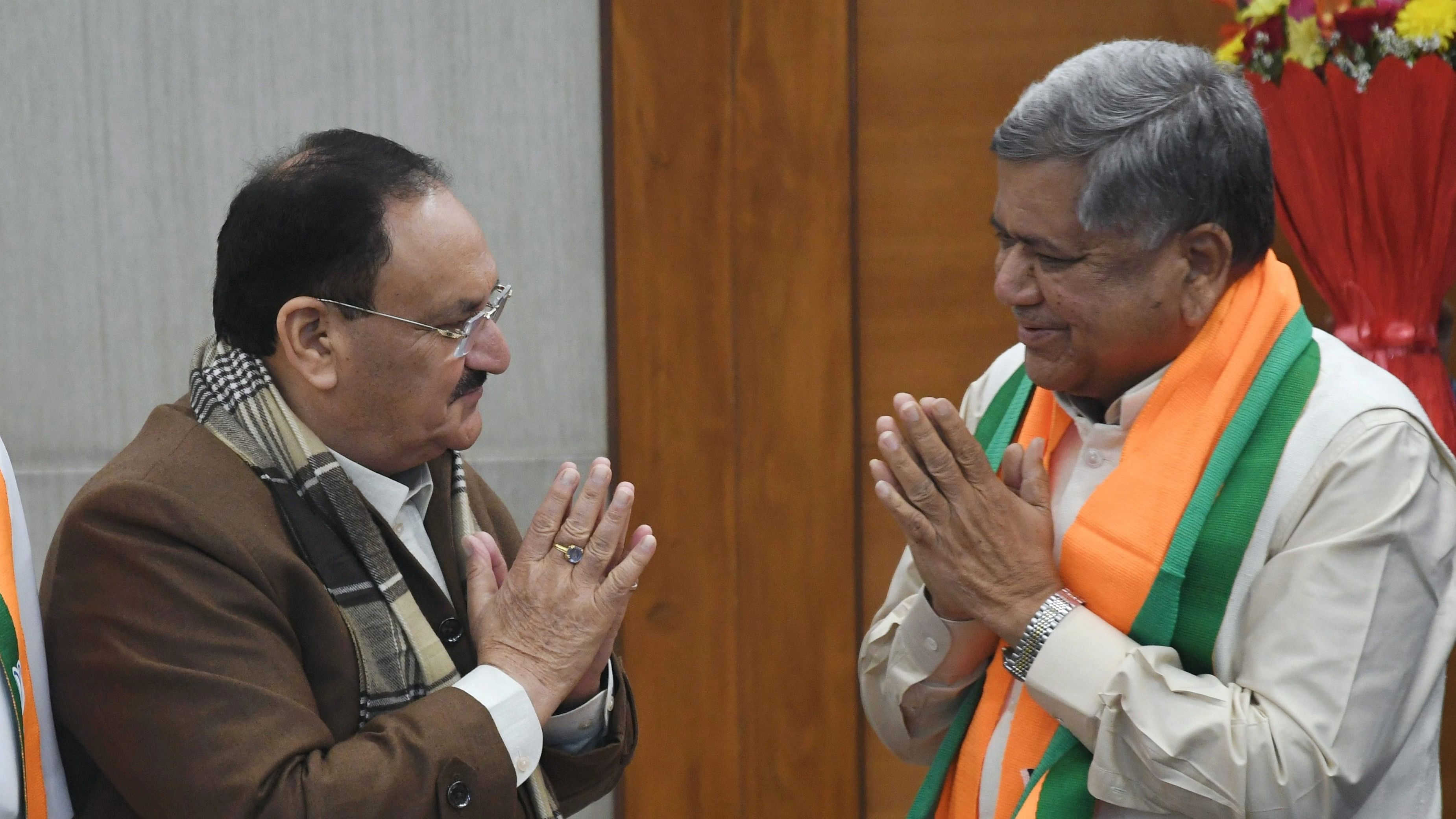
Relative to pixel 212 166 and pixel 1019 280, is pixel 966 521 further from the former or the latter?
pixel 212 166

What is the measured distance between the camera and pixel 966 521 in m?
1.70

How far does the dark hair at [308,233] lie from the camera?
166 cm

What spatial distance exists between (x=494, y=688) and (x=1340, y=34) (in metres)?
1.88

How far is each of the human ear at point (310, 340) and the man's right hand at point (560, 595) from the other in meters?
0.32

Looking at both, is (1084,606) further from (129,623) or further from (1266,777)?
(129,623)

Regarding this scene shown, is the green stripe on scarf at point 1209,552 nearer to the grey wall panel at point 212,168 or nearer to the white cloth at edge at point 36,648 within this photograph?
the white cloth at edge at point 36,648

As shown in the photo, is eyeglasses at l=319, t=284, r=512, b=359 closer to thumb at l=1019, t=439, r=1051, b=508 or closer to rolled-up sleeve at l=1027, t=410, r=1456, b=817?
thumb at l=1019, t=439, r=1051, b=508

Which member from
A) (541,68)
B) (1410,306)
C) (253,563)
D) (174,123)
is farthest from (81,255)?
(1410,306)

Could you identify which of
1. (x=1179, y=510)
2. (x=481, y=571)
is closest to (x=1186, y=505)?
(x=1179, y=510)

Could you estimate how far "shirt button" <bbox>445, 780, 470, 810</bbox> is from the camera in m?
1.53

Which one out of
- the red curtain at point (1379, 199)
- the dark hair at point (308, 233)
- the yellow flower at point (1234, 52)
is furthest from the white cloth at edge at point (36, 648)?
the yellow flower at point (1234, 52)

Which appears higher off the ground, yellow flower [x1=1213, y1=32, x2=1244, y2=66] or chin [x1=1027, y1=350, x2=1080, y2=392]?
yellow flower [x1=1213, y1=32, x2=1244, y2=66]

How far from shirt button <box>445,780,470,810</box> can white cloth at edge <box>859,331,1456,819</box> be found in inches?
27.2

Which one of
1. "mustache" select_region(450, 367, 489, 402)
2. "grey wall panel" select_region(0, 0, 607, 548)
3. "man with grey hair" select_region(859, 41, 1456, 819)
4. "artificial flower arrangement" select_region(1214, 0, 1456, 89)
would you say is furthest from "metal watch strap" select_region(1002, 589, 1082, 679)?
"grey wall panel" select_region(0, 0, 607, 548)
